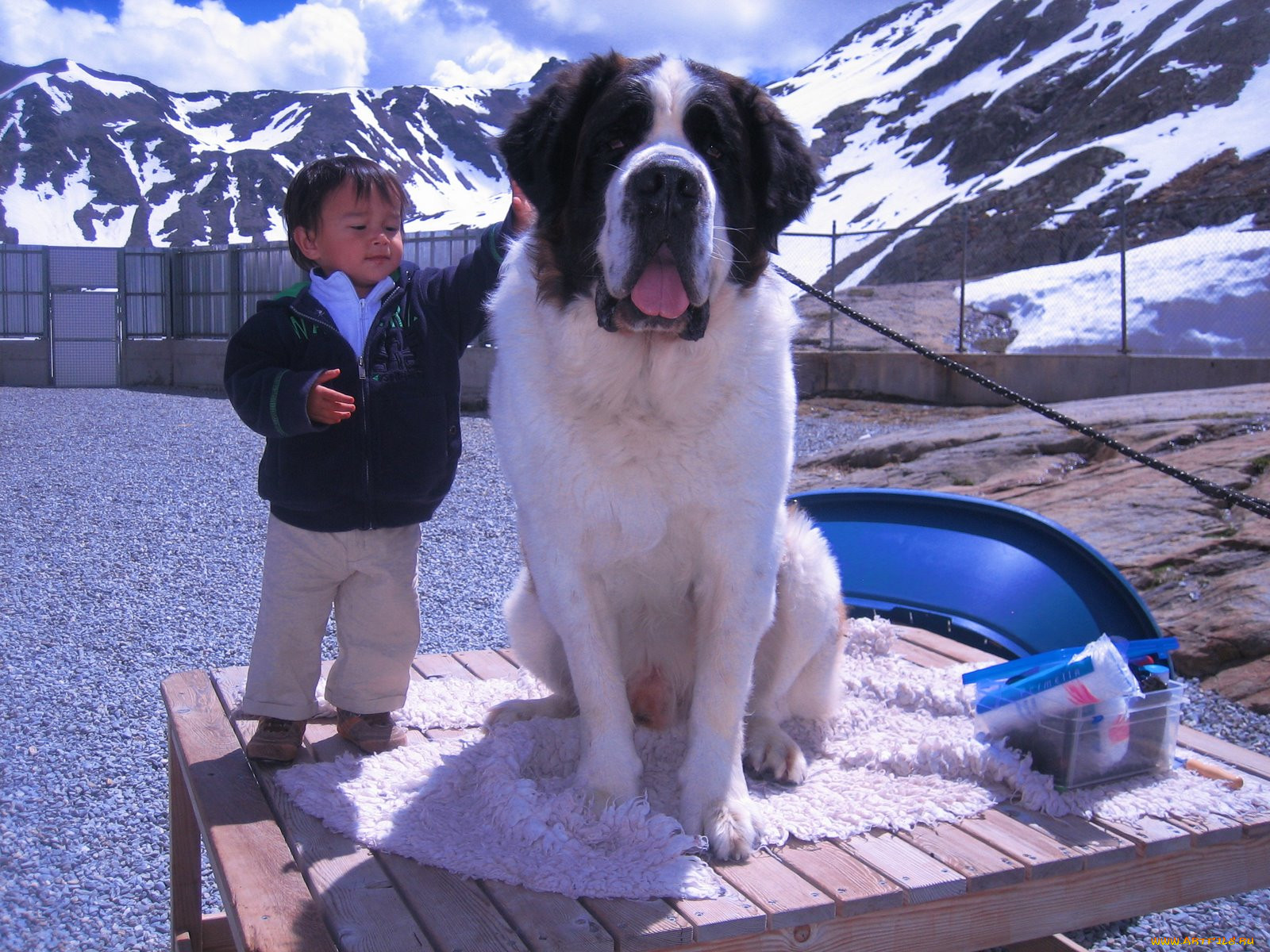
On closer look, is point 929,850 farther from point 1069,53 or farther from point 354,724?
point 1069,53

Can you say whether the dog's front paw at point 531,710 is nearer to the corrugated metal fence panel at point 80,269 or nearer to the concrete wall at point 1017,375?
Result: the concrete wall at point 1017,375

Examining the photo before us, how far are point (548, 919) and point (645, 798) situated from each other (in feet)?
1.13

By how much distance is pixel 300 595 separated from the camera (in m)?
2.16

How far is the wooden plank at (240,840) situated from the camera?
1.52 meters

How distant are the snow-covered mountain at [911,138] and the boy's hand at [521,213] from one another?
0.53 feet

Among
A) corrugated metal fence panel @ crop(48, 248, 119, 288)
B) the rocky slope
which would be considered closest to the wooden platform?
the rocky slope

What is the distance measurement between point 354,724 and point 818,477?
192 inches

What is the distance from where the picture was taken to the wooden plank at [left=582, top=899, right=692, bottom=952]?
145 cm

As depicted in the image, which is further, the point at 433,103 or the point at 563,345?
the point at 433,103

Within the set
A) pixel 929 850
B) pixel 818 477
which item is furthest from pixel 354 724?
pixel 818 477

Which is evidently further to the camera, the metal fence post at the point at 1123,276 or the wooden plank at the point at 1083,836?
the metal fence post at the point at 1123,276

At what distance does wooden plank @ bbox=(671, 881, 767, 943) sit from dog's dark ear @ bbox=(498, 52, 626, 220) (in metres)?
1.24

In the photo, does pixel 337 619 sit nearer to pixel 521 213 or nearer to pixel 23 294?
pixel 521 213

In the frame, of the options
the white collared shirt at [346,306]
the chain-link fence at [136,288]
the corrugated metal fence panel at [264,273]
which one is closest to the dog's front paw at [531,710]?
the white collared shirt at [346,306]
